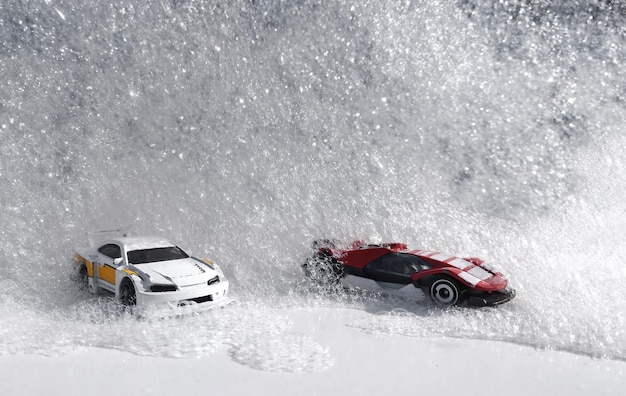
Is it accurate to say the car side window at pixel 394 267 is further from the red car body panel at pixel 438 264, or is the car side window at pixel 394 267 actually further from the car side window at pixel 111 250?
the car side window at pixel 111 250

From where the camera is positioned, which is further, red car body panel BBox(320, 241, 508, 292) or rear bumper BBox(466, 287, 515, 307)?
red car body panel BBox(320, 241, 508, 292)

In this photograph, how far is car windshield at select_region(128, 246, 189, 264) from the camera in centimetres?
696

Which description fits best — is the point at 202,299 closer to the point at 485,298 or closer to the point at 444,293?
the point at 444,293

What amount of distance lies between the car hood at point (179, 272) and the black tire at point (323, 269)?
1458 millimetres

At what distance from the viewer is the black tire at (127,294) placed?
6.46 meters

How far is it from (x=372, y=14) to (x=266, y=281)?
710cm

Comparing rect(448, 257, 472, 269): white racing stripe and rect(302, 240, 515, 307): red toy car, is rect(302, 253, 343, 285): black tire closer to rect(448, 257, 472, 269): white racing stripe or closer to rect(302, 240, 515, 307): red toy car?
rect(302, 240, 515, 307): red toy car

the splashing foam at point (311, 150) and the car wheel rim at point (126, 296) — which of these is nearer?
the car wheel rim at point (126, 296)

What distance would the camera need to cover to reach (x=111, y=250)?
7.14 m

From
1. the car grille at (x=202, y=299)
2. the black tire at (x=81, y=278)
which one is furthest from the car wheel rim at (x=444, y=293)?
the black tire at (x=81, y=278)

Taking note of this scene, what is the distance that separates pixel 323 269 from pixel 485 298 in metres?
2.19

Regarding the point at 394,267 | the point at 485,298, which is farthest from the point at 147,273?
the point at 485,298

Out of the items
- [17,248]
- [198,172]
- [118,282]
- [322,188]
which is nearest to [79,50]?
[198,172]

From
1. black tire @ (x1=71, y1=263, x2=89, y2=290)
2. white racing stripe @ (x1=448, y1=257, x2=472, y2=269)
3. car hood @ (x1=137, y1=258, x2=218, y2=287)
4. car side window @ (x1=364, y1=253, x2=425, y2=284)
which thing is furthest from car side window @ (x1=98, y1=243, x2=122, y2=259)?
white racing stripe @ (x1=448, y1=257, x2=472, y2=269)
